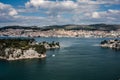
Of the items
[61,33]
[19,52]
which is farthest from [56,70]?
[61,33]

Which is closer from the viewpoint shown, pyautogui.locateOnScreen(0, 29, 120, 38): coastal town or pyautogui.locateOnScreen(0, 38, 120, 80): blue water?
pyautogui.locateOnScreen(0, 38, 120, 80): blue water

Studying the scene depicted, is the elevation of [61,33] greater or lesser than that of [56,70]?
greater

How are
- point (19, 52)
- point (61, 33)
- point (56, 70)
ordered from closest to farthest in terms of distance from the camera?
1. point (56, 70)
2. point (19, 52)
3. point (61, 33)

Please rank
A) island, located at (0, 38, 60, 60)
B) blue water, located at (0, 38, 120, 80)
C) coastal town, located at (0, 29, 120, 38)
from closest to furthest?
blue water, located at (0, 38, 120, 80)
island, located at (0, 38, 60, 60)
coastal town, located at (0, 29, 120, 38)

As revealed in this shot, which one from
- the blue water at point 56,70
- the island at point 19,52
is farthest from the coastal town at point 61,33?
the blue water at point 56,70

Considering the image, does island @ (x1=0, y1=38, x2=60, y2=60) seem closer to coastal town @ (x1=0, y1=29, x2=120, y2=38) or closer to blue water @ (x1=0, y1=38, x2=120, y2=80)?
blue water @ (x1=0, y1=38, x2=120, y2=80)

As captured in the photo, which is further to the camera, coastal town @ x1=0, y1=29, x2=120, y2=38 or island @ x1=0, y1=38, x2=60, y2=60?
coastal town @ x1=0, y1=29, x2=120, y2=38

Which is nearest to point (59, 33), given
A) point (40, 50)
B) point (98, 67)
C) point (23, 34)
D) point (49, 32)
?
point (49, 32)

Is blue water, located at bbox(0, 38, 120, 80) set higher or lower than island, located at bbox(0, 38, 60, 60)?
lower

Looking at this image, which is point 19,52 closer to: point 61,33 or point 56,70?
point 56,70

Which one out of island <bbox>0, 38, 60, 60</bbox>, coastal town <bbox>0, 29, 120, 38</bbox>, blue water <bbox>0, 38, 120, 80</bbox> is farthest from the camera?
coastal town <bbox>0, 29, 120, 38</bbox>

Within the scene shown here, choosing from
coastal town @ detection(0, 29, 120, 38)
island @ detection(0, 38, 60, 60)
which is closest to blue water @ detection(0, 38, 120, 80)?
island @ detection(0, 38, 60, 60)
